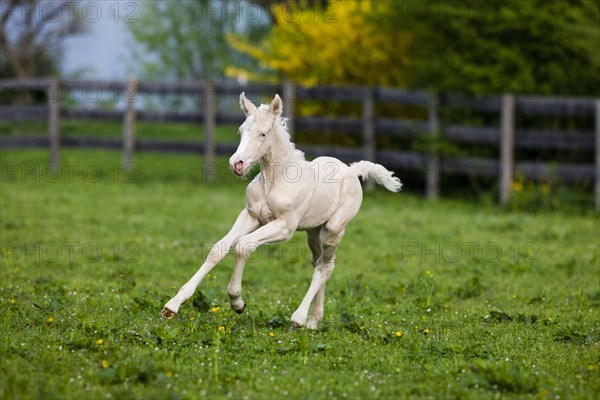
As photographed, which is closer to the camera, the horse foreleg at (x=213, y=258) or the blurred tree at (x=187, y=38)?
the horse foreleg at (x=213, y=258)

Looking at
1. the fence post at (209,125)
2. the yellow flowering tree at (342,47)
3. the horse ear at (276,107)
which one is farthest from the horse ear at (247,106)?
the fence post at (209,125)

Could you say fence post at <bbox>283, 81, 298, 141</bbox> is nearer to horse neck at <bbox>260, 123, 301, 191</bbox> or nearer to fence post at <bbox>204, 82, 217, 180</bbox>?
fence post at <bbox>204, 82, 217, 180</bbox>

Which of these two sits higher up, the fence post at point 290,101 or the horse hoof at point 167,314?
the fence post at point 290,101

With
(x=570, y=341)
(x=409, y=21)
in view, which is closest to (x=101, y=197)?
(x=409, y=21)

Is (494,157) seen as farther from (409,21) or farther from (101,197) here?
(101,197)

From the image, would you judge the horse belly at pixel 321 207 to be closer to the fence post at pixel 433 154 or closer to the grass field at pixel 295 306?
the grass field at pixel 295 306

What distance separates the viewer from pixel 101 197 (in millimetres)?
17859

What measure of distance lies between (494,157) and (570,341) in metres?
11.2

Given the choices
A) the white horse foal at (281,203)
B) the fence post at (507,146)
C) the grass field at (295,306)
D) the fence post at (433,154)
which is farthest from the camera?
the fence post at (433,154)

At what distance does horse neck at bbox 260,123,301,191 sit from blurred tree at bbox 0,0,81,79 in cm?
2339

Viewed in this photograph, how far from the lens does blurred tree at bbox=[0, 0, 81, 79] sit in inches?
1201

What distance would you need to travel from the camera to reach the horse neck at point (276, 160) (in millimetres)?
7582

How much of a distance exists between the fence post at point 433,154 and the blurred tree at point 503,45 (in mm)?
373

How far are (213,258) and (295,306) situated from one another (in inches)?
69.2
